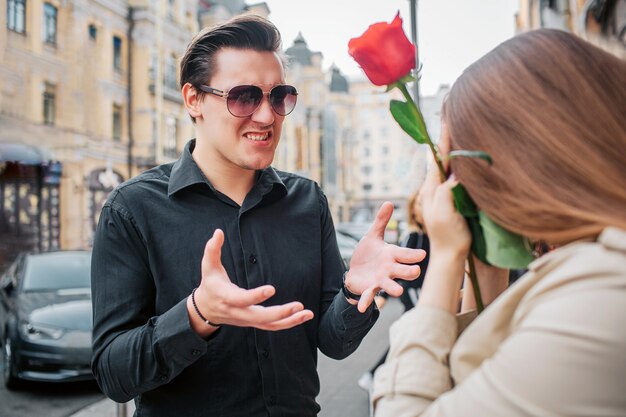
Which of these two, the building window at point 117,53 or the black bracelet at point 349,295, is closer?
the black bracelet at point 349,295

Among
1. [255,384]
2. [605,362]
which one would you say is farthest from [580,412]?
[255,384]

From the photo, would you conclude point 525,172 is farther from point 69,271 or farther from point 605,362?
point 69,271

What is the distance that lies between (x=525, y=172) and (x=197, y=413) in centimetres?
115

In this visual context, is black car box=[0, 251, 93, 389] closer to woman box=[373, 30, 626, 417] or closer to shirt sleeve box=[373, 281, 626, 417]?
woman box=[373, 30, 626, 417]

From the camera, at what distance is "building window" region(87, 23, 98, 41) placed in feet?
58.3

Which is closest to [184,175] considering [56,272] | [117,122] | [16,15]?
[56,272]

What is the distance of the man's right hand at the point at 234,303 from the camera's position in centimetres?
119

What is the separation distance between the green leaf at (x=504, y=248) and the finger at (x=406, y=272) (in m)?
0.39

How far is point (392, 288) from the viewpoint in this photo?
1.44 m

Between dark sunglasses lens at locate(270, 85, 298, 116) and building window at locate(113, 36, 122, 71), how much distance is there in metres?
18.9

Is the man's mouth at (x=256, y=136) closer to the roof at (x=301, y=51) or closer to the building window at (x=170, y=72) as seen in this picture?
the building window at (x=170, y=72)

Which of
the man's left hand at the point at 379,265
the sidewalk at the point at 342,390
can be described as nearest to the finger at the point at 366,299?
the man's left hand at the point at 379,265

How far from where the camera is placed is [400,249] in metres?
1.55

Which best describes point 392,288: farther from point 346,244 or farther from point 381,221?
point 346,244
